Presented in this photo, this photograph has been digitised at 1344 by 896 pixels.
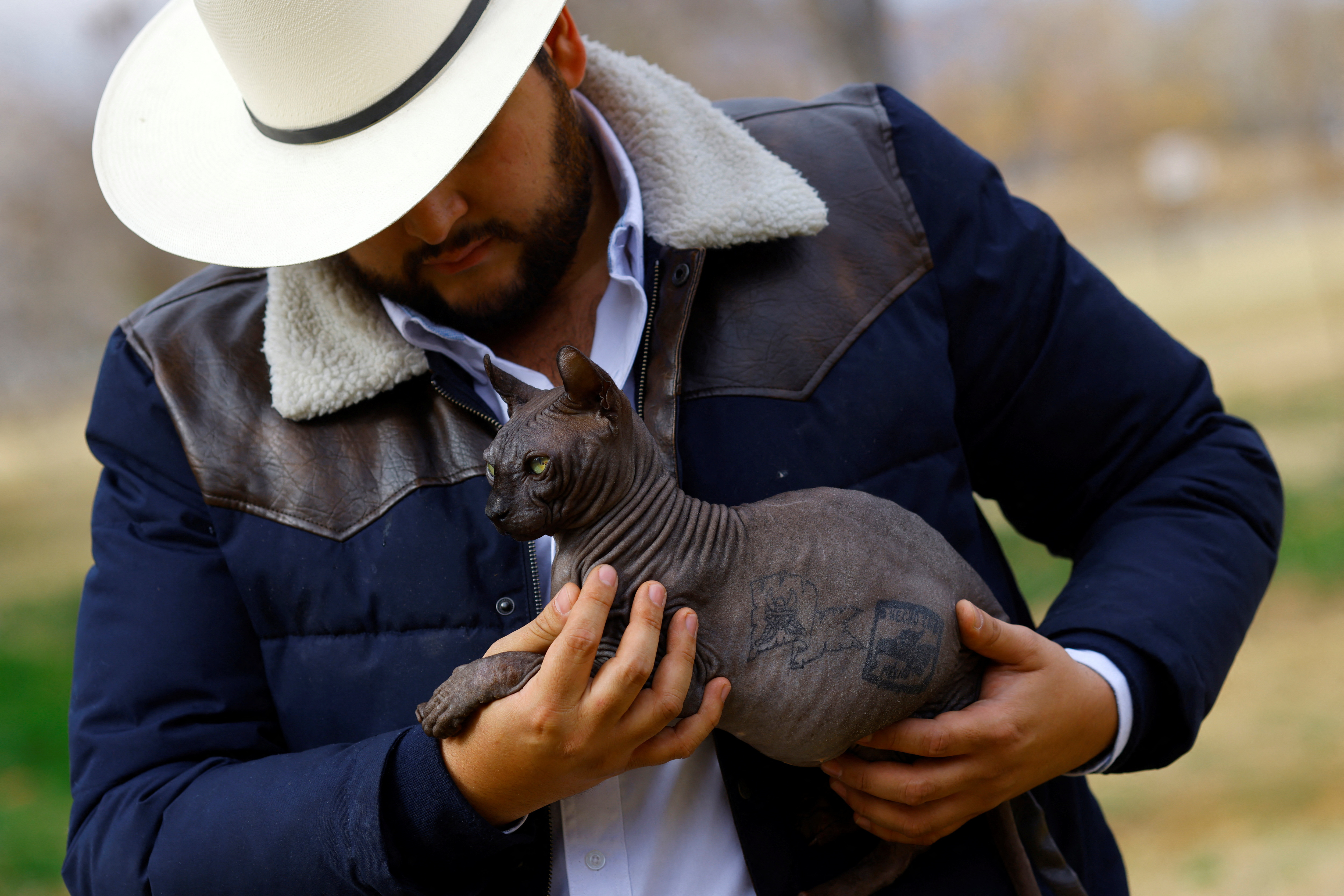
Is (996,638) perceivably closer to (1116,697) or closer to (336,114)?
(1116,697)

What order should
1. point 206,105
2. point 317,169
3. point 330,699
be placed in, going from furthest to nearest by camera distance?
point 206,105
point 330,699
point 317,169

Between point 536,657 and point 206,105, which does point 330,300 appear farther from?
point 536,657

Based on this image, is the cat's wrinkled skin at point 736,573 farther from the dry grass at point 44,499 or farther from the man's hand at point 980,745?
the dry grass at point 44,499

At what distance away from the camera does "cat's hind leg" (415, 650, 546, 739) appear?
1661 millimetres

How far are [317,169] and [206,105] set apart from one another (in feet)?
1.52

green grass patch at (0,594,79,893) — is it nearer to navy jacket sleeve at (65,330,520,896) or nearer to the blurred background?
the blurred background

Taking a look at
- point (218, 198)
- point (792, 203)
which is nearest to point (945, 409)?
point (792, 203)

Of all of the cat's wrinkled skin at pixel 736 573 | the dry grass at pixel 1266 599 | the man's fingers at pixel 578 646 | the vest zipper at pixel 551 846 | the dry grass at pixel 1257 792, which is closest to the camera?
the man's fingers at pixel 578 646

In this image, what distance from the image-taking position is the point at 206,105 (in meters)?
2.20

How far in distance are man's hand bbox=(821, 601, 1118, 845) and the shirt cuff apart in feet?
0.30

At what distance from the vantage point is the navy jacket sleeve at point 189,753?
1.82 m

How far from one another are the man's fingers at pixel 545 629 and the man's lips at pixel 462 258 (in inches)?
28.8

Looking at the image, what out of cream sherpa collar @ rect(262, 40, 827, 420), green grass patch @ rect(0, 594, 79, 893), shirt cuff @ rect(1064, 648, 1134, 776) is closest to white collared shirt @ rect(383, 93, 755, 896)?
cream sherpa collar @ rect(262, 40, 827, 420)

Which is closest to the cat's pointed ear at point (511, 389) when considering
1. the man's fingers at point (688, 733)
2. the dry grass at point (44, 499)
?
the man's fingers at point (688, 733)
